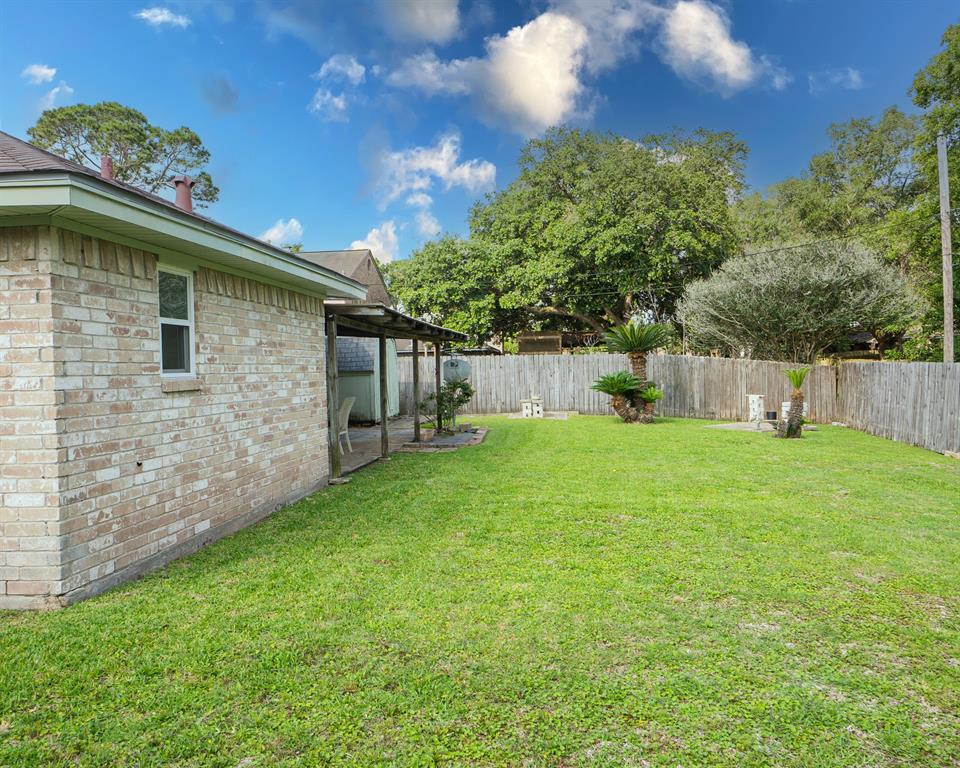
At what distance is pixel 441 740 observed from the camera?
227 cm

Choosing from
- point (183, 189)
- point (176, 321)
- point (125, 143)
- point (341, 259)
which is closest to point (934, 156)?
point (341, 259)

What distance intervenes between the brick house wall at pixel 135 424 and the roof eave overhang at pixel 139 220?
172mm

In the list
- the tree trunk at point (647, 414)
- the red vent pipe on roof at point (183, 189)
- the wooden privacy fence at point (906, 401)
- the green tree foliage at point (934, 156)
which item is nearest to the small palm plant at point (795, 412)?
the wooden privacy fence at point (906, 401)

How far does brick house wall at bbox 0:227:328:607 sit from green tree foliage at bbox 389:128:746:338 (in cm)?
1892

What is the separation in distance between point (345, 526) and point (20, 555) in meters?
2.50

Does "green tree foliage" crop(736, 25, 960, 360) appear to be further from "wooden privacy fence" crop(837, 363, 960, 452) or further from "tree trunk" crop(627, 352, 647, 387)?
"tree trunk" crop(627, 352, 647, 387)

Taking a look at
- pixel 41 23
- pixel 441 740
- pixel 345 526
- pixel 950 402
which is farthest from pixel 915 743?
pixel 41 23

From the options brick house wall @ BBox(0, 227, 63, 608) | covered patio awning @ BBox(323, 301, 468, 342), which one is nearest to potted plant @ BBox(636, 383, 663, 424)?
covered patio awning @ BBox(323, 301, 468, 342)

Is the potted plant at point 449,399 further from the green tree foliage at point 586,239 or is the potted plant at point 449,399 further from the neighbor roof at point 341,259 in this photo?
the green tree foliage at point 586,239

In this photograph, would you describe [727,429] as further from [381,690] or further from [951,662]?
[381,690]

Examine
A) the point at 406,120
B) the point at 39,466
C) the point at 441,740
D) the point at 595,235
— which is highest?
the point at 406,120

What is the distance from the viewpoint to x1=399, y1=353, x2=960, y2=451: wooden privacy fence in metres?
9.26

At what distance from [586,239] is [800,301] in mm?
8649

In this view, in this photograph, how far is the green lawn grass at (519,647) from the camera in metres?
2.26
